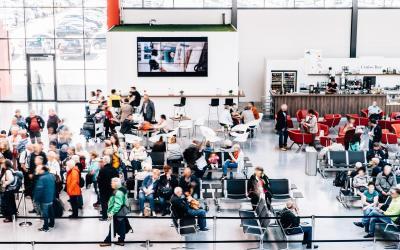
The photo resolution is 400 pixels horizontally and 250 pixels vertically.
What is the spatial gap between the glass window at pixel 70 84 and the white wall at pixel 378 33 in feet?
40.7

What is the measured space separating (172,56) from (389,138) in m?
9.12

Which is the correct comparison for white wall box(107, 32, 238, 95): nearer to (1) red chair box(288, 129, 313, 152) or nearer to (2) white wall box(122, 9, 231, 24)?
(2) white wall box(122, 9, 231, 24)

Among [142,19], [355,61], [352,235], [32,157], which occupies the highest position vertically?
[142,19]

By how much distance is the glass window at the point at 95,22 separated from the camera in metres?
29.1

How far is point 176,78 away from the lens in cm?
2520

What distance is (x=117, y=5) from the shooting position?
27.4 metres

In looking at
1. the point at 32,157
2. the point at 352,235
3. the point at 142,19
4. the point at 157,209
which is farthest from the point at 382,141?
the point at 142,19

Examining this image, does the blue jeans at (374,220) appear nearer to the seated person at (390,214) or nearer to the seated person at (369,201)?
the seated person at (390,214)

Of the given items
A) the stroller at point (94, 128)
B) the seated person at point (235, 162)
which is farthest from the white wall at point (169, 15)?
the seated person at point (235, 162)

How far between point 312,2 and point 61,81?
38.4 ft

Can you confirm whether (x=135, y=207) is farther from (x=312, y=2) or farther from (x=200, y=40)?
(x=312, y=2)

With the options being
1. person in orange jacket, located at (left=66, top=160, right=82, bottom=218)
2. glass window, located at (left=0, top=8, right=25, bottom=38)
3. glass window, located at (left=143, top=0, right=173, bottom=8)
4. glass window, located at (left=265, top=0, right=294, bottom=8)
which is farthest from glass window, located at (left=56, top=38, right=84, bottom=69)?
person in orange jacket, located at (left=66, top=160, right=82, bottom=218)

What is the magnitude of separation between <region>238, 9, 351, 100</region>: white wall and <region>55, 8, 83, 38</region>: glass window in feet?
23.3

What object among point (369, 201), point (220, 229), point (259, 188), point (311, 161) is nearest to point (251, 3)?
point (311, 161)
